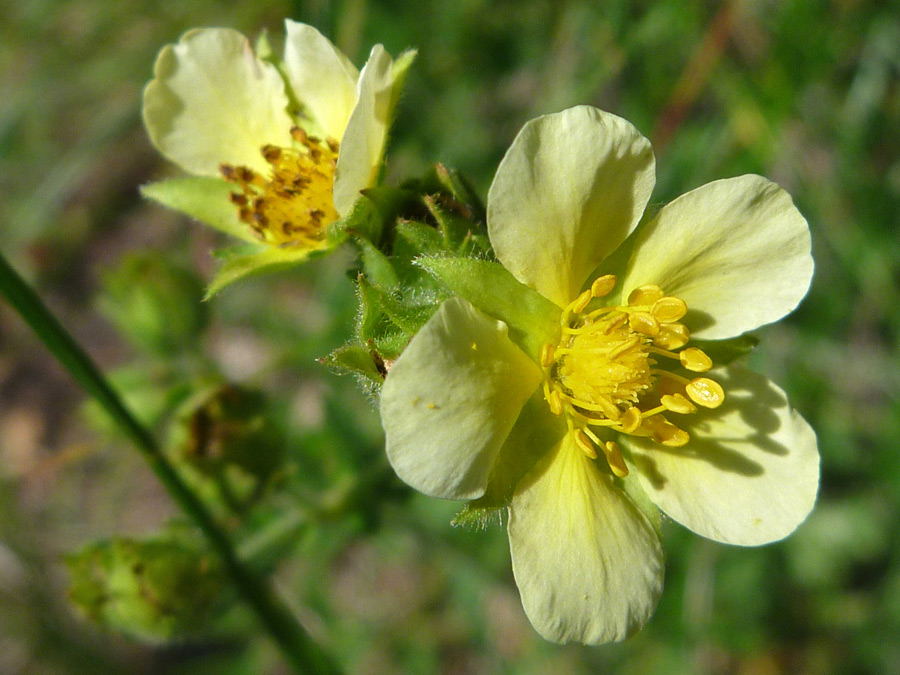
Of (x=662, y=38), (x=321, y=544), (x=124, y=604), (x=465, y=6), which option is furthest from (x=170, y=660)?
(x=662, y=38)

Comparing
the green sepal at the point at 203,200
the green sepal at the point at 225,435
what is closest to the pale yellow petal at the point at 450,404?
the green sepal at the point at 203,200

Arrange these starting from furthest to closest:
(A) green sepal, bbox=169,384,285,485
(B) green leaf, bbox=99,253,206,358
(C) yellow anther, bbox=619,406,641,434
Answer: (B) green leaf, bbox=99,253,206,358, (A) green sepal, bbox=169,384,285,485, (C) yellow anther, bbox=619,406,641,434

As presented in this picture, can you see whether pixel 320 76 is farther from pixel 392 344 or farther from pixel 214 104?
pixel 392 344

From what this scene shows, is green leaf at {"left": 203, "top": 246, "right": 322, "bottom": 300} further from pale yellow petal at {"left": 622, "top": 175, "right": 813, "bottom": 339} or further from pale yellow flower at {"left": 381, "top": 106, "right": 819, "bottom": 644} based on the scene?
pale yellow petal at {"left": 622, "top": 175, "right": 813, "bottom": 339}

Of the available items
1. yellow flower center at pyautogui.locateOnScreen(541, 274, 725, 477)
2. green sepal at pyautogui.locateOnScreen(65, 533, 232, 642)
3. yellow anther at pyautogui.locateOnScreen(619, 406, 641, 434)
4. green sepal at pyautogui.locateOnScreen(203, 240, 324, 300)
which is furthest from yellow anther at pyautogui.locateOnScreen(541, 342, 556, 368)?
green sepal at pyautogui.locateOnScreen(65, 533, 232, 642)

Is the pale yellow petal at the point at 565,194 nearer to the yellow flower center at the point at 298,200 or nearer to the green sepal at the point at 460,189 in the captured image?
the green sepal at the point at 460,189

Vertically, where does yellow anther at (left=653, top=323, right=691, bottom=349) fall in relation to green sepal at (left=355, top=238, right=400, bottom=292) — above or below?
below

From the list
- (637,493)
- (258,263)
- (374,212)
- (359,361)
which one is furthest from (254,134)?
(637,493)
